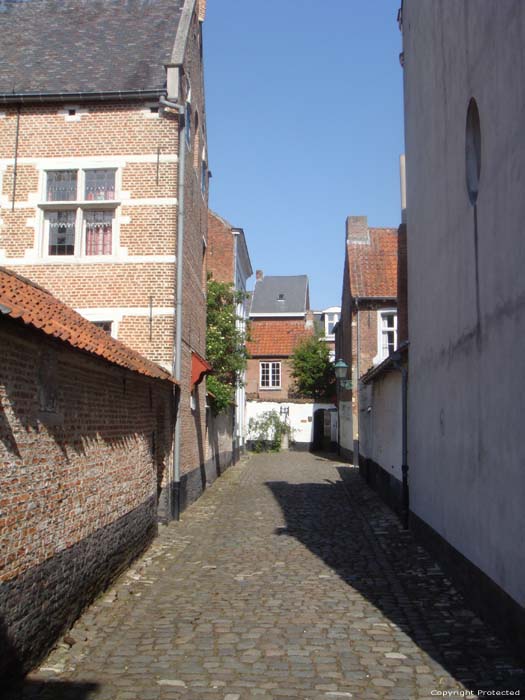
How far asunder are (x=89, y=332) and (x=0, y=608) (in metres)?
3.74

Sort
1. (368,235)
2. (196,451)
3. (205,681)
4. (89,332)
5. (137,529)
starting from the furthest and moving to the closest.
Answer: (368,235) → (196,451) → (137,529) → (89,332) → (205,681)

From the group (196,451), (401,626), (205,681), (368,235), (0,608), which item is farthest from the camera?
(368,235)

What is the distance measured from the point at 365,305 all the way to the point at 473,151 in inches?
824

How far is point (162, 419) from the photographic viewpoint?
13.6 m

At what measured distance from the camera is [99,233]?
14891 mm

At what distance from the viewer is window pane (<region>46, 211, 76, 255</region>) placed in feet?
48.8

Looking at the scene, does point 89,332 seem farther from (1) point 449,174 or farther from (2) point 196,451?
(2) point 196,451

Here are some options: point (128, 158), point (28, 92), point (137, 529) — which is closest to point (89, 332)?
point (137, 529)

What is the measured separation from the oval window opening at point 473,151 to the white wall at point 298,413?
3187 centimetres

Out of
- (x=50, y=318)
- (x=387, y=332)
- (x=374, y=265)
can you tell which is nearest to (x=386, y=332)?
(x=387, y=332)

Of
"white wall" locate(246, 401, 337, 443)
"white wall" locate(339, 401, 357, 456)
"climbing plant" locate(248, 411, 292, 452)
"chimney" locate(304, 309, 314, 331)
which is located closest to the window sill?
"white wall" locate(339, 401, 357, 456)

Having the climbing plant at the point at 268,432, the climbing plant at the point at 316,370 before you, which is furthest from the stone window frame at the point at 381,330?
the climbing plant at the point at 316,370

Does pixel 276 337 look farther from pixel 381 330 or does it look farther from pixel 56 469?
pixel 56 469

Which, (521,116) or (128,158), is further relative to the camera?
(128,158)
